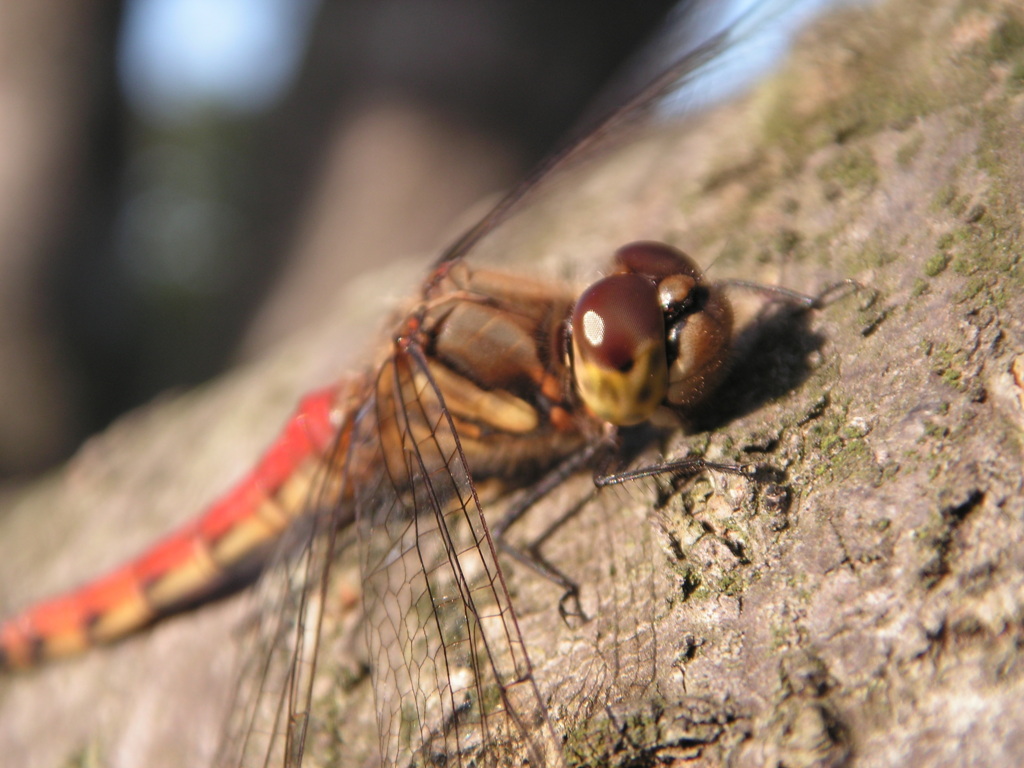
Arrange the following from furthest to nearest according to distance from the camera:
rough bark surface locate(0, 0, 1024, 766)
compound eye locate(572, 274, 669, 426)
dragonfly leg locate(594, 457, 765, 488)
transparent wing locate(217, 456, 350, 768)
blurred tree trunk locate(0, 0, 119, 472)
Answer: blurred tree trunk locate(0, 0, 119, 472) → transparent wing locate(217, 456, 350, 768) → compound eye locate(572, 274, 669, 426) → dragonfly leg locate(594, 457, 765, 488) → rough bark surface locate(0, 0, 1024, 766)

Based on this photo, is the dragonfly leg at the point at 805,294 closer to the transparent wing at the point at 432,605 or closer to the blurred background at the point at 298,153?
the transparent wing at the point at 432,605

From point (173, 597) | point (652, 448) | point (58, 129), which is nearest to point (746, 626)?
point (652, 448)

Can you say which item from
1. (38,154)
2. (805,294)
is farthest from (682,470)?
(38,154)

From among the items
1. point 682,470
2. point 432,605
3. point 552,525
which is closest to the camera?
point 682,470

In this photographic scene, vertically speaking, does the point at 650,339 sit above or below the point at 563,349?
below

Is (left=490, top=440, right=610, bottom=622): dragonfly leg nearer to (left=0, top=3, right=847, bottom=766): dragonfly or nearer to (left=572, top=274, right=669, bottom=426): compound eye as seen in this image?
(left=0, top=3, right=847, bottom=766): dragonfly

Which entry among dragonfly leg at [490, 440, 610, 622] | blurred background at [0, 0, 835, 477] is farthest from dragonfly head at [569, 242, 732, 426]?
blurred background at [0, 0, 835, 477]

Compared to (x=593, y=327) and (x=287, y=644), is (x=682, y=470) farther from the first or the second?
(x=287, y=644)

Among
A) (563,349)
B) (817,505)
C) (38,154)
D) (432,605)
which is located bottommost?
(817,505)
